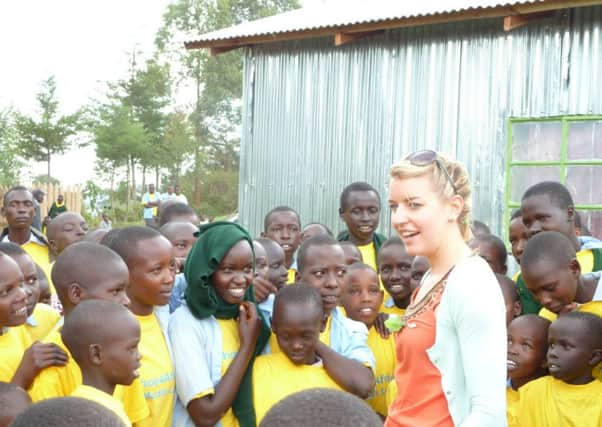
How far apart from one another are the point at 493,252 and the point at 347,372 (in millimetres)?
1540

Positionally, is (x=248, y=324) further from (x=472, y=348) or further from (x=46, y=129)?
(x=46, y=129)

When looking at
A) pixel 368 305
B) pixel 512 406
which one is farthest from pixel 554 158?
pixel 512 406

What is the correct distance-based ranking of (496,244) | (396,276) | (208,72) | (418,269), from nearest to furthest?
(418,269) → (396,276) → (496,244) → (208,72)

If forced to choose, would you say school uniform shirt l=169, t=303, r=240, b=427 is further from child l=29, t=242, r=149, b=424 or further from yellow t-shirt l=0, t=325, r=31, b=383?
yellow t-shirt l=0, t=325, r=31, b=383

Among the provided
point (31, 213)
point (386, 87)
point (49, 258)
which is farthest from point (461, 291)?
point (386, 87)

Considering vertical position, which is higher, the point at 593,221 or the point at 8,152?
the point at 8,152

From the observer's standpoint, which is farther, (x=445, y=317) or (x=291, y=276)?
(x=291, y=276)

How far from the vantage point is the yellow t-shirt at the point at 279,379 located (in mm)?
3180

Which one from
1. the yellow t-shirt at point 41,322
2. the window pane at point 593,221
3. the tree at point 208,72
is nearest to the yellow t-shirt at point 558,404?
the yellow t-shirt at point 41,322

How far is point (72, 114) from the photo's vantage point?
97.3 feet

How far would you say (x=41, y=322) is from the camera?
11.8ft

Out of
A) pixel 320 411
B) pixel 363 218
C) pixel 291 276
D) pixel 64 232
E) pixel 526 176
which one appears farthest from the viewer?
pixel 526 176

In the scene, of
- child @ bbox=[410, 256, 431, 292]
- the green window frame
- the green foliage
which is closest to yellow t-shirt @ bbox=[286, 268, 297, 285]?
child @ bbox=[410, 256, 431, 292]

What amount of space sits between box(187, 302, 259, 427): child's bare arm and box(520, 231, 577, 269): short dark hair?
1.37 metres
